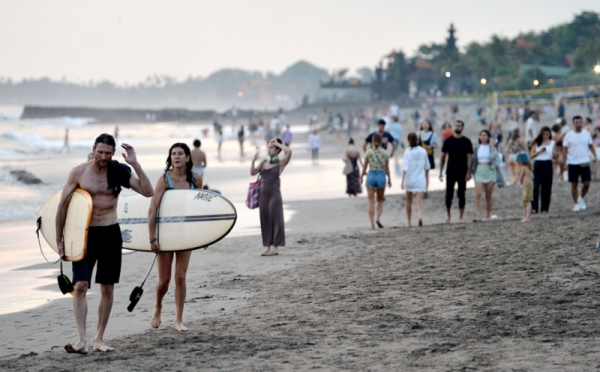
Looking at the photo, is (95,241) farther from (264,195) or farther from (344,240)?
(344,240)

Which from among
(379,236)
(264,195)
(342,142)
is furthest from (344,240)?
(342,142)

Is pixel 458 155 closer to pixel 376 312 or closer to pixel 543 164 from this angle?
pixel 543 164

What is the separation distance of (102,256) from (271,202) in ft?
15.6

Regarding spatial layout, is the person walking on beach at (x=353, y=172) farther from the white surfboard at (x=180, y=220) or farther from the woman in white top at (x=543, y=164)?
the white surfboard at (x=180, y=220)

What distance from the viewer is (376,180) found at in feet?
40.8

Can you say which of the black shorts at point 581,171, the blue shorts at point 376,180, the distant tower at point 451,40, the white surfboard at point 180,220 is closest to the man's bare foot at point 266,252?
the blue shorts at point 376,180

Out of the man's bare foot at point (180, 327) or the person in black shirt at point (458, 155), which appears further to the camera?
the person in black shirt at point (458, 155)

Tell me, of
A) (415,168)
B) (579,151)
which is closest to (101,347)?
(415,168)

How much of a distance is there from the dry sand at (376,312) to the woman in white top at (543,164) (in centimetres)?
191

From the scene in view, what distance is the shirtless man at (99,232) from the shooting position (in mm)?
5746

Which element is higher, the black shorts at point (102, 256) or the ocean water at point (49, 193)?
the black shorts at point (102, 256)

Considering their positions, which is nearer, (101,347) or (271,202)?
(101,347)

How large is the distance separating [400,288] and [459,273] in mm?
780

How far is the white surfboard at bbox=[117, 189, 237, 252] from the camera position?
20.9ft
